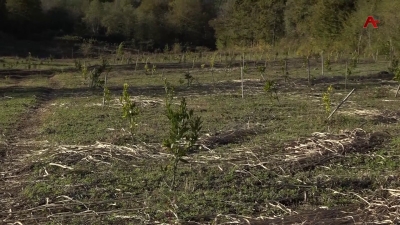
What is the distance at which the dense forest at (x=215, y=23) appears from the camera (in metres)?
33.0

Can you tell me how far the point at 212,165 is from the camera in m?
7.32

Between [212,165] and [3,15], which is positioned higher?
[3,15]

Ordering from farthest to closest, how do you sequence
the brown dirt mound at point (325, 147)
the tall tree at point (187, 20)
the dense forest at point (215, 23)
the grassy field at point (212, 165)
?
1. the tall tree at point (187, 20)
2. the dense forest at point (215, 23)
3. the brown dirt mound at point (325, 147)
4. the grassy field at point (212, 165)

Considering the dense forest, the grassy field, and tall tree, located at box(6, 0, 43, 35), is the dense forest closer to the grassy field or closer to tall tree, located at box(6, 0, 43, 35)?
tall tree, located at box(6, 0, 43, 35)

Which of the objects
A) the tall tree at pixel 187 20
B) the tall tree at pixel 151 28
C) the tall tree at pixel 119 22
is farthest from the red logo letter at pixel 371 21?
the tall tree at pixel 119 22

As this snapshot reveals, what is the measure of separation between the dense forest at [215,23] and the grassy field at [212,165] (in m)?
19.8

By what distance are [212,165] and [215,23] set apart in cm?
3770

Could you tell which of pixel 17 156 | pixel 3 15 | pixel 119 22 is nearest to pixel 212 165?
pixel 17 156

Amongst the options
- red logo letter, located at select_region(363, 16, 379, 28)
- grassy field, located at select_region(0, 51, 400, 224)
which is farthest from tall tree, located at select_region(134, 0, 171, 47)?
grassy field, located at select_region(0, 51, 400, 224)

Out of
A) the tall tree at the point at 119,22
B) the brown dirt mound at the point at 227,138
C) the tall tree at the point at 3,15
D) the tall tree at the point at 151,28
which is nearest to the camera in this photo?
the brown dirt mound at the point at 227,138

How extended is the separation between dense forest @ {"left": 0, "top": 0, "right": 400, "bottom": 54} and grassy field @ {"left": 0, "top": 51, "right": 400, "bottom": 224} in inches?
781

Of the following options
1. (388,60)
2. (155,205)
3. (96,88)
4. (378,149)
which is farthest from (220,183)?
(388,60)

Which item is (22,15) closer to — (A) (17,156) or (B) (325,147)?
(A) (17,156)

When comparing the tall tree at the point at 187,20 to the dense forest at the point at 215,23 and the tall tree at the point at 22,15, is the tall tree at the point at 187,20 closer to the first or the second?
the dense forest at the point at 215,23
